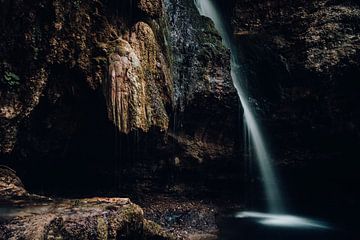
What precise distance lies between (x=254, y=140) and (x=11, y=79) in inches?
237

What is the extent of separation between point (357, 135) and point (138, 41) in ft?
20.2

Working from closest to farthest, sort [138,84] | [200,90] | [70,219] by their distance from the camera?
1. [70,219]
2. [138,84]
3. [200,90]

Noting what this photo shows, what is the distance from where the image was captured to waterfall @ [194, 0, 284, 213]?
31.6 feet

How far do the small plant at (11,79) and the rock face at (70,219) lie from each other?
182cm

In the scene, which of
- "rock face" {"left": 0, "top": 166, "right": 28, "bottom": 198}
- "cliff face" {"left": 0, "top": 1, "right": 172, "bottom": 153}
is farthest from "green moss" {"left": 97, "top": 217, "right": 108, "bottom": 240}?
"cliff face" {"left": 0, "top": 1, "right": 172, "bottom": 153}

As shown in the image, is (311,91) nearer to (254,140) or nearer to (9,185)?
(254,140)

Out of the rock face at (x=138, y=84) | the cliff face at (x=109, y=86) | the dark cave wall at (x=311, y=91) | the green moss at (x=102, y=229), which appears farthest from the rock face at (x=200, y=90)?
the green moss at (x=102, y=229)

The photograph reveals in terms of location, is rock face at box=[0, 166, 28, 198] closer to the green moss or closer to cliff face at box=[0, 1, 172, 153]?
cliff face at box=[0, 1, 172, 153]

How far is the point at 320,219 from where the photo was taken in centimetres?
941

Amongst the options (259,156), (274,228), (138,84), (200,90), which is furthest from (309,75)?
(138,84)

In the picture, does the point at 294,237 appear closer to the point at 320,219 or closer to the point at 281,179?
the point at 320,219

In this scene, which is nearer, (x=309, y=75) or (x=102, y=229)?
(x=102, y=229)

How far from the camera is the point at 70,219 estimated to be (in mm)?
4332

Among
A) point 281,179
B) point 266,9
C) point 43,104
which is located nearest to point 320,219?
point 281,179
